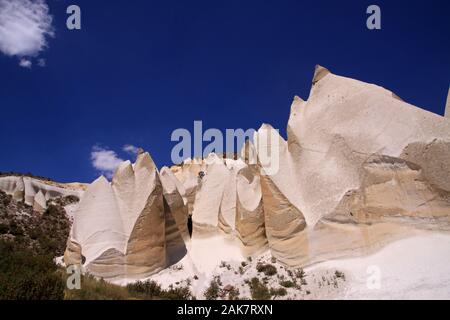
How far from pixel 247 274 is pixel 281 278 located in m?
1.46

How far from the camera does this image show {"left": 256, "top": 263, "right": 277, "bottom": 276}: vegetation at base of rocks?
12110mm

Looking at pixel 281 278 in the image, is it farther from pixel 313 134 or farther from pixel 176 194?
pixel 176 194

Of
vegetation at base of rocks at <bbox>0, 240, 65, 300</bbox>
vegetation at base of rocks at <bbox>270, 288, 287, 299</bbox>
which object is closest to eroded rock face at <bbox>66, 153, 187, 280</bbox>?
vegetation at base of rocks at <bbox>0, 240, 65, 300</bbox>

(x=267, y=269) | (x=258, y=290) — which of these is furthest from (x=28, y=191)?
(x=258, y=290)

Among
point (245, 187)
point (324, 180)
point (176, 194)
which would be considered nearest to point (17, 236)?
point (176, 194)

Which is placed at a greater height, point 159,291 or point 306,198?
point 306,198

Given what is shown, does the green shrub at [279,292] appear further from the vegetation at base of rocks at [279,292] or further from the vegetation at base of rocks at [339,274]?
the vegetation at base of rocks at [339,274]

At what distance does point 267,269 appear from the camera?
12.3 m

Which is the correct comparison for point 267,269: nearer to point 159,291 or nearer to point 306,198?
point 306,198

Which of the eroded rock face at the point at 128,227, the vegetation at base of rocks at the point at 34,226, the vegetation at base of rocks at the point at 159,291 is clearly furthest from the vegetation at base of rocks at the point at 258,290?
the vegetation at base of rocks at the point at 34,226

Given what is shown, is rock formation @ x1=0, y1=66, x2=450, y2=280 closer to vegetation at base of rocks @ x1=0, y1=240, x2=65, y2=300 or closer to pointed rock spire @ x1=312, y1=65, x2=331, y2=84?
pointed rock spire @ x1=312, y1=65, x2=331, y2=84

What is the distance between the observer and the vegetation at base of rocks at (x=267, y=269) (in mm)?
12110

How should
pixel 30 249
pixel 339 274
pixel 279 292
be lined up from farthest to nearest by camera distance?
pixel 30 249
pixel 279 292
pixel 339 274

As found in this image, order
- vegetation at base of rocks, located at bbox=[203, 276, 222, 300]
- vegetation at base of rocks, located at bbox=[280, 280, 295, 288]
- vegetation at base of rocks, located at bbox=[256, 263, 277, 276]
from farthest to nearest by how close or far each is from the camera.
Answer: vegetation at base of rocks, located at bbox=[256, 263, 277, 276]
vegetation at base of rocks, located at bbox=[203, 276, 222, 300]
vegetation at base of rocks, located at bbox=[280, 280, 295, 288]
